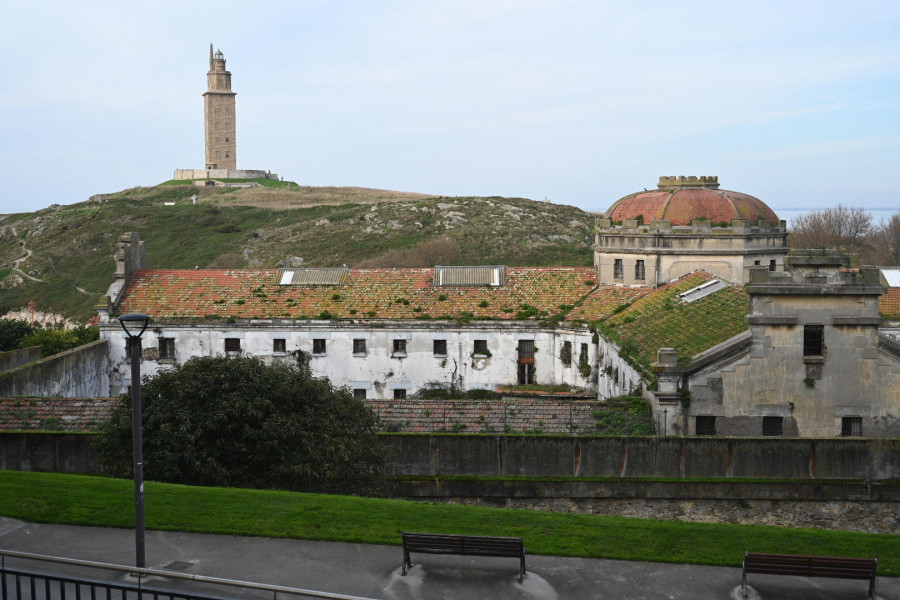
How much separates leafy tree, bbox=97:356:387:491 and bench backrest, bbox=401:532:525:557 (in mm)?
6874

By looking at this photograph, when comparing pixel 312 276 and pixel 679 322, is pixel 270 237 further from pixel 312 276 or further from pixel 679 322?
pixel 679 322

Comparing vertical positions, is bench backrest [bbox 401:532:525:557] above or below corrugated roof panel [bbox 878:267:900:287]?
below

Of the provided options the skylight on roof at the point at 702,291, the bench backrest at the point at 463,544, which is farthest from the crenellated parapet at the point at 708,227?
the bench backrest at the point at 463,544

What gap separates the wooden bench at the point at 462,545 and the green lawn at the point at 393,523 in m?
1.37

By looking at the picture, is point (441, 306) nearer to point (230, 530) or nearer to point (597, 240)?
point (597, 240)

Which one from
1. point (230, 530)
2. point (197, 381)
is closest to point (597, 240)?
point (197, 381)

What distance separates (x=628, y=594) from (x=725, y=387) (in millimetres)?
15497

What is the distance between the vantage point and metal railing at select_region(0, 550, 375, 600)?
501 inches

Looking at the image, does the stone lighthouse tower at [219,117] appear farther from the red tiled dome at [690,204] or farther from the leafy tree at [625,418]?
the leafy tree at [625,418]

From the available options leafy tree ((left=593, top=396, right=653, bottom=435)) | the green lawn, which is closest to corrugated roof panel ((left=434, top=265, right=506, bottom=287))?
leafy tree ((left=593, top=396, right=653, bottom=435))

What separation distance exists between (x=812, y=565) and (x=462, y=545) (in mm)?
5789

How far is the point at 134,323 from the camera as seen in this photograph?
51.6 feet

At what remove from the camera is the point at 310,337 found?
44.8 meters

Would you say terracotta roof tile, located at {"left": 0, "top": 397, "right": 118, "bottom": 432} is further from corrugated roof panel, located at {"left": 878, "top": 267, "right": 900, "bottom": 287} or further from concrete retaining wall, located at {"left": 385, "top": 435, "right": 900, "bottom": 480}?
corrugated roof panel, located at {"left": 878, "top": 267, "right": 900, "bottom": 287}
